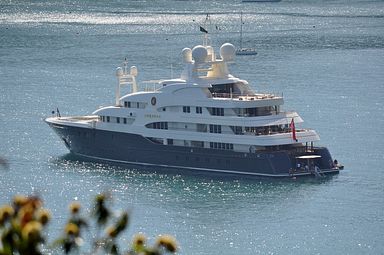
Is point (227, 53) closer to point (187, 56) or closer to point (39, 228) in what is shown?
point (187, 56)

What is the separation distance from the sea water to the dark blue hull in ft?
2.12

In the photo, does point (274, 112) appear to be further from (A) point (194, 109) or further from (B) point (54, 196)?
(B) point (54, 196)

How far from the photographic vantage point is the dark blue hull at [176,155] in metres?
53.8

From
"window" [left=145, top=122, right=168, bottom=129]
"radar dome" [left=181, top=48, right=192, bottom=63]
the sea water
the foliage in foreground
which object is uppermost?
the foliage in foreground

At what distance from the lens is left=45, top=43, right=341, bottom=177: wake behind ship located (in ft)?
179

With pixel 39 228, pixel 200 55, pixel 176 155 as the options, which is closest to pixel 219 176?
pixel 176 155

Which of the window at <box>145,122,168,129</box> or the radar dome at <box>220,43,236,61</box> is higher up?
the radar dome at <box>220,43,236,61</box>

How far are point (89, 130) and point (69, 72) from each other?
126 ft

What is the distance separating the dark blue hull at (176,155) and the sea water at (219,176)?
646 mm

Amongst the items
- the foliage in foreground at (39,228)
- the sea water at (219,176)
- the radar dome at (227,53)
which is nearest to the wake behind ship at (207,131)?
the radar dome at (227,53)

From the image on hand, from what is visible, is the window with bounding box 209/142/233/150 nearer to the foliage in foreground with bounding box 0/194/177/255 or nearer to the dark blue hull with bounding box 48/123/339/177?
the dark blue hull with bounding box 48/123/339/177

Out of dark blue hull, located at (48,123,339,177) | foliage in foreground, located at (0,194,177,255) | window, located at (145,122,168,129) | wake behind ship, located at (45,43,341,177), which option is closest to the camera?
foliage in foreground, located at (0,194,177,255)

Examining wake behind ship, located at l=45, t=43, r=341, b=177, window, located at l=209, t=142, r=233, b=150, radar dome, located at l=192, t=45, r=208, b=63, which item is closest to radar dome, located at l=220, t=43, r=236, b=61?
wake behind ship, located at l=45, t=43, r=341, b=177

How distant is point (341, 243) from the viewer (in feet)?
133
